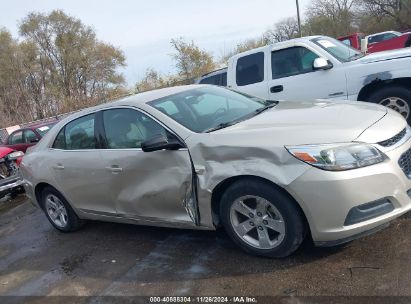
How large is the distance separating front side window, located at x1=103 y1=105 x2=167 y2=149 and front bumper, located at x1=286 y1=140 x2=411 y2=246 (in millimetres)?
1504

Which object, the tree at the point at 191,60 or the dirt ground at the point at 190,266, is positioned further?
the tree at the point at 191,60

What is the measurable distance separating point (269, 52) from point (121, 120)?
378 cm

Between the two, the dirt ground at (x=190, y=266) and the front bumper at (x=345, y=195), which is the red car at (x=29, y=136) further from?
the front bumper at (x=345, y=195)

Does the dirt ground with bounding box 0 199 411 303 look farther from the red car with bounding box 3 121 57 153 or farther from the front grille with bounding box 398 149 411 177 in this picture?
the red car with bounding box 3 121 57 153

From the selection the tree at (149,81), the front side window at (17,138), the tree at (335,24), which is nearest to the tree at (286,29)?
the tree at (335,24)

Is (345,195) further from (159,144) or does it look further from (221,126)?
(159,144)

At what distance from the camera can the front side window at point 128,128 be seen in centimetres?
450

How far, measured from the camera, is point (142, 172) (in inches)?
176

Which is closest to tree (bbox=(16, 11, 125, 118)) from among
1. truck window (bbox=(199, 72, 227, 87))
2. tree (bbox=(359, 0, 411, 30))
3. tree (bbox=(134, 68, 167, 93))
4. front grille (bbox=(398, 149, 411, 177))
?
tree (bbox=(134, 68, 167, 93))

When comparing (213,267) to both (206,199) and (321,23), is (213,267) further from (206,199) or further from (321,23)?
(321,23)

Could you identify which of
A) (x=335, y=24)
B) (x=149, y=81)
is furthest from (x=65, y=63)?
(x=335, y=24)

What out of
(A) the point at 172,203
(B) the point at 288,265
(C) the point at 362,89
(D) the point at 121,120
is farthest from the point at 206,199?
(C) the point at 362,89

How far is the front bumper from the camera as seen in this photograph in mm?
3430

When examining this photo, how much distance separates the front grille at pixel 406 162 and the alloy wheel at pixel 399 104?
9.88 feet
